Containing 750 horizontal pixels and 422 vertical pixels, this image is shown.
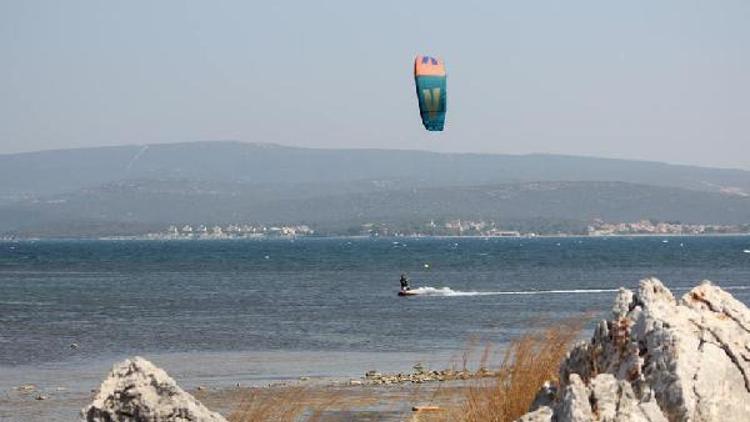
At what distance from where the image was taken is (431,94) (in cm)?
4584

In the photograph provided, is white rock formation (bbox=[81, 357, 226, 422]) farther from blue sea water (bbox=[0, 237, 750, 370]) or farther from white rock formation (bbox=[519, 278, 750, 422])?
blue sea water (bbox=[0, 237, 750, 370])

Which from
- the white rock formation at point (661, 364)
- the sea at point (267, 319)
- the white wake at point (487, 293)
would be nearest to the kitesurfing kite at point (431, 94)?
the sea at point (267, 319)

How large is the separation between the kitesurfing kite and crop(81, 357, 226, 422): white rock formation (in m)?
36.6

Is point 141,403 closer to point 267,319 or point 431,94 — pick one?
point 431,94

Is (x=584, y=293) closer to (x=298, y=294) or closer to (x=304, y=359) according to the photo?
(x=298, y=294)

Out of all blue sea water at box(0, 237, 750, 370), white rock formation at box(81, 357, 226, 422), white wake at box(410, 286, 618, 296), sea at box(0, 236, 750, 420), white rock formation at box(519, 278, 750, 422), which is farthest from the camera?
white wake at box(410, 286, 618, 296)

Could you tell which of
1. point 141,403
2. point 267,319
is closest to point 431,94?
point 267,319

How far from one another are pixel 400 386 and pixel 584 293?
158ft

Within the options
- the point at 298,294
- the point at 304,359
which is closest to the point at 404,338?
the point at 304,359

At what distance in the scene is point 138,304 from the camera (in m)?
70.1

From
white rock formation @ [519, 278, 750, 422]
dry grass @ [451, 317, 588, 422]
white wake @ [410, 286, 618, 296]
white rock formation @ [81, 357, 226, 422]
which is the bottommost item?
white wake @ [410, 286, 618, 296]

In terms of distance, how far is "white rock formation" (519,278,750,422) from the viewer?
789 centimetres

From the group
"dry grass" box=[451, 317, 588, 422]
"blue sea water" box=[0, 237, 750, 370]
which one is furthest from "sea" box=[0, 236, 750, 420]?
"dry grass" box=[451, 317, 588, 422]

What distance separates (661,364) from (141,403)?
2988 mm
